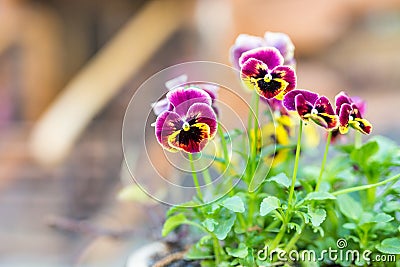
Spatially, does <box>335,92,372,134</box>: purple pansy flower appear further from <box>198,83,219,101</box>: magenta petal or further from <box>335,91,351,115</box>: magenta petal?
<box>198,83,219,101</box>: magenta petal

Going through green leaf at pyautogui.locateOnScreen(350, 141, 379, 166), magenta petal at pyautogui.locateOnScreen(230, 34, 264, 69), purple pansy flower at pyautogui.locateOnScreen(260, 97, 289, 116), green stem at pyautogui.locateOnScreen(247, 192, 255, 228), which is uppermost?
magenta petal at pyautogui.locateOnScreen(230, 34, 264, 69)

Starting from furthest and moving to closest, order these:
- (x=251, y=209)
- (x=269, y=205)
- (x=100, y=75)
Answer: (x=100, y=75), (x=251, y=209), (x=269, y=205)

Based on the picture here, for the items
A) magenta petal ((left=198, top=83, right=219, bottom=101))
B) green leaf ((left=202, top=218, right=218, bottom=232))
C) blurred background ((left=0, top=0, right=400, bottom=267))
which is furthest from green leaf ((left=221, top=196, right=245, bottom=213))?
blurred background ((left=0, top=0, right=400, bottom=267))

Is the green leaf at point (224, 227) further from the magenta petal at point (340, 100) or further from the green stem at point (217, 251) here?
the magenta petal at point (340, 100)

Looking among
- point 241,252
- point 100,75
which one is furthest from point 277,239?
point 100,75

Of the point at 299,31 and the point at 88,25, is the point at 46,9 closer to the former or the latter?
the point at 88,25

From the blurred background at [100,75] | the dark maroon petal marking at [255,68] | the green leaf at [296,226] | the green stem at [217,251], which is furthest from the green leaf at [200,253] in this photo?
the blurred background at [100,75]

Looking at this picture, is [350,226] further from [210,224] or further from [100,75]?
[100,75]
